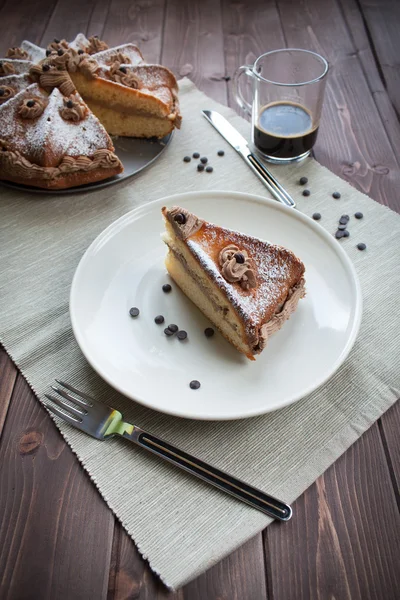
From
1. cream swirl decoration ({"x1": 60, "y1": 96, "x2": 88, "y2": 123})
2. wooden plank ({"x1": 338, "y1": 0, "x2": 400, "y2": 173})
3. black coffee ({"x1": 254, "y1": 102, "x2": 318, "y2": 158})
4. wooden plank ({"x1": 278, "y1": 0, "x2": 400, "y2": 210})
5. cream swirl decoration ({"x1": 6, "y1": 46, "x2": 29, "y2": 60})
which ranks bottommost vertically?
cream swirl decoration ({"x1": 6, "y1": 46, "x2": 29, "y2": 60})

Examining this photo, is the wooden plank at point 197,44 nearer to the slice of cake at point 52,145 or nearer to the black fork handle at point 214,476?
the slice of cake at point 52,145

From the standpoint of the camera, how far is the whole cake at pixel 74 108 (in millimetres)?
2992

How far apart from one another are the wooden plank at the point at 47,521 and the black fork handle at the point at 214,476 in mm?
269

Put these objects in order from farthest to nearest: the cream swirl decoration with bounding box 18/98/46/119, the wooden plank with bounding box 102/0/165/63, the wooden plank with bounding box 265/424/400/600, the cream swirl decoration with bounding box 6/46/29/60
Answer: the wooden plank with bounding box 102/0/165/63 → the cream swirl decoration with bounding box 6/46/29/60 → the cream swirl decoration with bounding box 18/98/46/119 → the wooden plank with bounding box 265/424/400/600

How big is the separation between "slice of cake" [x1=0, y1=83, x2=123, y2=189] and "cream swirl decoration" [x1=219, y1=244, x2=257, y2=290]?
1.27m

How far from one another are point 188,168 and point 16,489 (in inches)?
85.4

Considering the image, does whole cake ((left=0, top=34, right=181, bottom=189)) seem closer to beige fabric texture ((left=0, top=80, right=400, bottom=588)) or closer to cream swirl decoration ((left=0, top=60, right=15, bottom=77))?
cream swirl decoration ((left=0, top=60, right=15, bottom=77))

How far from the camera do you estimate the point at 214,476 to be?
6.07 ft

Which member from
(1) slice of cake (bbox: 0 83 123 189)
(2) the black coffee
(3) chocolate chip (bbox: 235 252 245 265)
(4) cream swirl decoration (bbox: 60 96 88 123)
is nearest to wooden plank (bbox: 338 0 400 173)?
(2) the black coffee

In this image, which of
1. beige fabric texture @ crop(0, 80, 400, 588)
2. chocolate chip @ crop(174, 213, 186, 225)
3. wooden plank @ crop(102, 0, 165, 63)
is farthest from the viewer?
wooden plank @ crop(102, 0, 165, 63)

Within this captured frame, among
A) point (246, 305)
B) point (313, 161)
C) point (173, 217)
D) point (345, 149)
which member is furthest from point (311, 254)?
point (345, 149)

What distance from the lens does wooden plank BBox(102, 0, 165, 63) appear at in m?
4.26

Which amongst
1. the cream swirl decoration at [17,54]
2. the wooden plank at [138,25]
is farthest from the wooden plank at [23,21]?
the cream swirl decoration at [17,54]

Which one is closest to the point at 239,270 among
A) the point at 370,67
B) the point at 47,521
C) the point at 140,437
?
the point at 140,437
